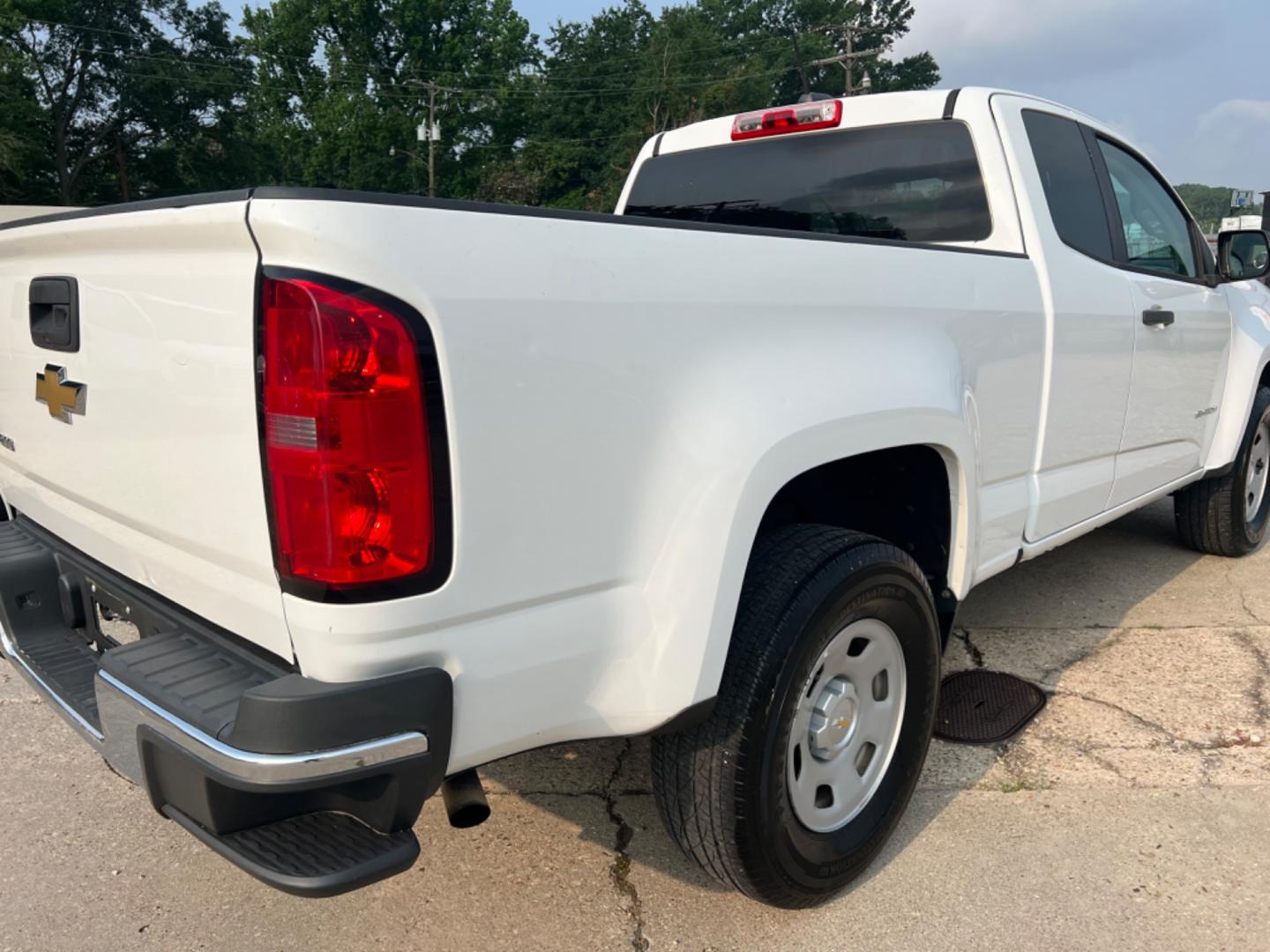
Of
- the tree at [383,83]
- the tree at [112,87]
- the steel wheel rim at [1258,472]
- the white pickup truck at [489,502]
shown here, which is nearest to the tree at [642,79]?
the tree at [383,83]

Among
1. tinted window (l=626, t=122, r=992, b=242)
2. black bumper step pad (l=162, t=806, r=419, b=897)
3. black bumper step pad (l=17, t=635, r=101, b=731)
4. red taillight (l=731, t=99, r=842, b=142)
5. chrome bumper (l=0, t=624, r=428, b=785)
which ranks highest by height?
red taillight (l=731, t=99, r=842, b=142)

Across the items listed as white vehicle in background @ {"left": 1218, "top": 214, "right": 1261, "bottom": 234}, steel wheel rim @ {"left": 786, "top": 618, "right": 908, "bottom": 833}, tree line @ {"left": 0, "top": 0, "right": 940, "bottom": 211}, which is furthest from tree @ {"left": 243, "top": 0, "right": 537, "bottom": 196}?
steel wheel rim @ {"left": 786, "top": 618, "right": 908, "bottom": 833}

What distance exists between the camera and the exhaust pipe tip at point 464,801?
1794mm

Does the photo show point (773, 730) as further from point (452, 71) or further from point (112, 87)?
point (452, 71)

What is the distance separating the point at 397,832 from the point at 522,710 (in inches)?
10.8

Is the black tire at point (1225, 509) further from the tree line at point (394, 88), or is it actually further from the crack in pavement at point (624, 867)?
the tree line at point (394, 88)

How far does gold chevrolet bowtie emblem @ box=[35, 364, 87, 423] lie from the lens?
6.82ft

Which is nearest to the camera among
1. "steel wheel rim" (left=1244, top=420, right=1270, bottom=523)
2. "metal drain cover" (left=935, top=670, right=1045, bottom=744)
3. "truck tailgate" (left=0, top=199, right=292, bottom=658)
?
"truck tailgate" (left=0, top=199, right=292, bottom=658)

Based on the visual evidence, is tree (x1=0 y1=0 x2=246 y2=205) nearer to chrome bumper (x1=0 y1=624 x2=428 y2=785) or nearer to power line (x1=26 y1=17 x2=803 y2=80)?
power line (x1=26 y1=17 x2=803 y2=80)

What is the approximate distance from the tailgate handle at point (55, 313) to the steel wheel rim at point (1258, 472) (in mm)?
4959

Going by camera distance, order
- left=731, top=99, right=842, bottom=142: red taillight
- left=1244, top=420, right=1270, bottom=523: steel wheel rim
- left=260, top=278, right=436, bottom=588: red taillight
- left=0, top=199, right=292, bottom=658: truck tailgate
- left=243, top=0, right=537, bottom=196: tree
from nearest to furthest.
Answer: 1. left=260, top=278, right=436, bottom=588: red taillight
2. left=0, top=199, right=292, bottom=658: truck tailgate
3. left=731, top=99, right=842, bottom=142: red taillight
4. left=1244, top=420, right=1270, bottom=523: steel wheel rim
5. left=243, top=0, right=537, bottom=196: tree

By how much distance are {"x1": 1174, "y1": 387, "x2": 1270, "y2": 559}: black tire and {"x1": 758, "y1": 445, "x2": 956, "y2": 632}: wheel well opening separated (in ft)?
8.88

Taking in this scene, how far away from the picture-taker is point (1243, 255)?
4.38 m

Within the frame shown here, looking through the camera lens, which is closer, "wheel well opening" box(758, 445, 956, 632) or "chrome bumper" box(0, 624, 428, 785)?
"chrome bumper" box(0, 624, 428, 785)
